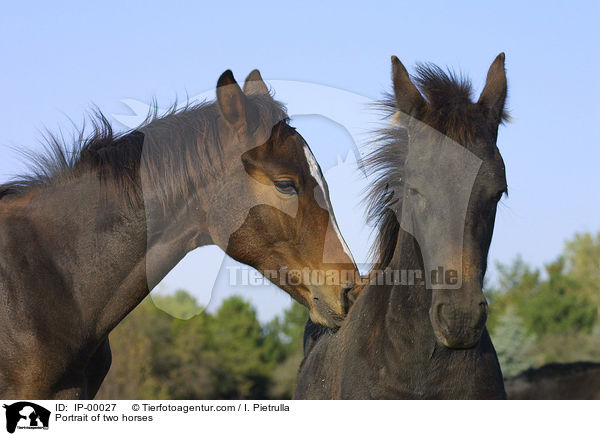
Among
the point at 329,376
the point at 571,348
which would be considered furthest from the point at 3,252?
the point at 571,348

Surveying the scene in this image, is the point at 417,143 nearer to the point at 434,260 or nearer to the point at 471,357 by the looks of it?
the point at 434,260

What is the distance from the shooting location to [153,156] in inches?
192

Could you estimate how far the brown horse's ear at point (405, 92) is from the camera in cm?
525

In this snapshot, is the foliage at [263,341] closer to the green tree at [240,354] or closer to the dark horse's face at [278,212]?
the green tree at [240,354]

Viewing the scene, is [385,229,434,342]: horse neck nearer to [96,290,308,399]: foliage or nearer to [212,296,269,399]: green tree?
[96,290,308,399]: foliage

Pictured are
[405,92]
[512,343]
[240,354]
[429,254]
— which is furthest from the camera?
Answer: [240,354]

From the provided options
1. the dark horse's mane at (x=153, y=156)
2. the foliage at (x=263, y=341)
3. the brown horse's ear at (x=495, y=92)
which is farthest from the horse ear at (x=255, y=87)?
the foliage at (x=263, y=341)

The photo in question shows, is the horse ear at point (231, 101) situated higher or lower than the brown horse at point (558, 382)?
higher

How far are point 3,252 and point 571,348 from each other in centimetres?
4781

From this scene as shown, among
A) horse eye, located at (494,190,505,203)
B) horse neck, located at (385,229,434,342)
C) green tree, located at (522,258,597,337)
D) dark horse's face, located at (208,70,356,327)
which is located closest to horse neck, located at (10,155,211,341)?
dark horse's face, located at (208,70,356,327)
